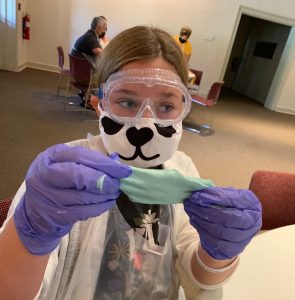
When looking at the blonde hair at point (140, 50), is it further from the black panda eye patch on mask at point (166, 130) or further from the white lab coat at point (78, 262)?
the white lab coat at point (78, 262)

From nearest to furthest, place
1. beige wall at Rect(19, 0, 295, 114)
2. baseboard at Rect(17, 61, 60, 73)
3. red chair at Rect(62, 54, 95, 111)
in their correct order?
red chair at Rect(62, 54, 95, 111), beige wall at Rect(19, 0, 295, 114), baseboard at Rect(17, 61, 60, 73)

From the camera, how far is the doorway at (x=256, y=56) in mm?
8070

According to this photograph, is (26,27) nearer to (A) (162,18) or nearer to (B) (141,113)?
(A) (162,18)

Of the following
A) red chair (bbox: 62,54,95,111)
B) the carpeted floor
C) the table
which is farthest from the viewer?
red chair (bbox: 62,54,95,111)

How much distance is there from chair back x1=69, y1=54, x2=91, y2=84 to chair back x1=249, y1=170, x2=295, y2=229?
3.16 m

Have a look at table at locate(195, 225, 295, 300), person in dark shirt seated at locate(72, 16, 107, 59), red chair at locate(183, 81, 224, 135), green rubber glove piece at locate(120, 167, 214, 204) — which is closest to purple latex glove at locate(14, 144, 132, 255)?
green rubber glove piece at locate(120, 167, 214, 204)

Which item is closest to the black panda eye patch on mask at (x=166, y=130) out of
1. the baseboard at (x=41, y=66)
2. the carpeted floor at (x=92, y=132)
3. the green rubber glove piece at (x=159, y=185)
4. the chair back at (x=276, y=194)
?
the green rubber glove piece at (x=159, y=185)

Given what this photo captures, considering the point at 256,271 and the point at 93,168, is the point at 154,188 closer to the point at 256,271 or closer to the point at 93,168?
the point at 93,168

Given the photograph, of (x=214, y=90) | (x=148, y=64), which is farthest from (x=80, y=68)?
(x=148, y=64)

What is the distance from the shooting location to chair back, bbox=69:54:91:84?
3.92 metres

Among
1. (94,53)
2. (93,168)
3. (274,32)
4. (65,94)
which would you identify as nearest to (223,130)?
(94,53)

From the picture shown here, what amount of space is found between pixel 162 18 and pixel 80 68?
3.05m

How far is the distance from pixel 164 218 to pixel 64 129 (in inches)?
117

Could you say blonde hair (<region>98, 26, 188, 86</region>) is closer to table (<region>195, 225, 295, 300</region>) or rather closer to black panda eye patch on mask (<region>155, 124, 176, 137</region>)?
black panda eye patch on mask (<region>155, 124, 176, 137</region>)
